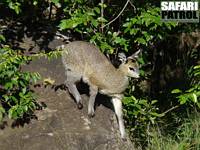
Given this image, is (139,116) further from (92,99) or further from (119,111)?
(92,99)

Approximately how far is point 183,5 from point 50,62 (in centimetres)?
206

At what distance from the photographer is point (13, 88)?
21.8 ft

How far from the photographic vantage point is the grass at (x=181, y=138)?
678 centimetres

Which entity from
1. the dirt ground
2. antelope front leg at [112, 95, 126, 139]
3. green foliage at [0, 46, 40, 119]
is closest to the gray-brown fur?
antelope front leg at [112, 95, 126, 139]

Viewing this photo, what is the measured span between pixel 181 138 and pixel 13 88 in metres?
2.28

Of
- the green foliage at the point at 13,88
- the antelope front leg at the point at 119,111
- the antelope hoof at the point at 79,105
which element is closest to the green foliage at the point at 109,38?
the green foliage at the point at 13,88

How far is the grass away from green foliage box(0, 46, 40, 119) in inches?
63.8

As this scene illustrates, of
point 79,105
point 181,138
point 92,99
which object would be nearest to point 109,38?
point 92,99

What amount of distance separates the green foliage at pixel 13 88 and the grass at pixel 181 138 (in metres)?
1.62

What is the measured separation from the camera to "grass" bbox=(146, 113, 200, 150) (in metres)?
6.78

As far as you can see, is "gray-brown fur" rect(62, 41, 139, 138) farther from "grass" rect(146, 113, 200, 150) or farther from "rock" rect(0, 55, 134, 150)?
"grass" rect(146, 113, 200, 150)

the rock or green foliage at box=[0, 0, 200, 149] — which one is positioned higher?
green foliage at box=[0, 0, 200, 149]

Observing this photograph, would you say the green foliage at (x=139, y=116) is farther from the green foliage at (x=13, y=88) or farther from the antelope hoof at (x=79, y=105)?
the green foliage at (x=13, y=88)

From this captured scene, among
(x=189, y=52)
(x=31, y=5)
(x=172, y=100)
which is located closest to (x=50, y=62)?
(x=31, y=5)
